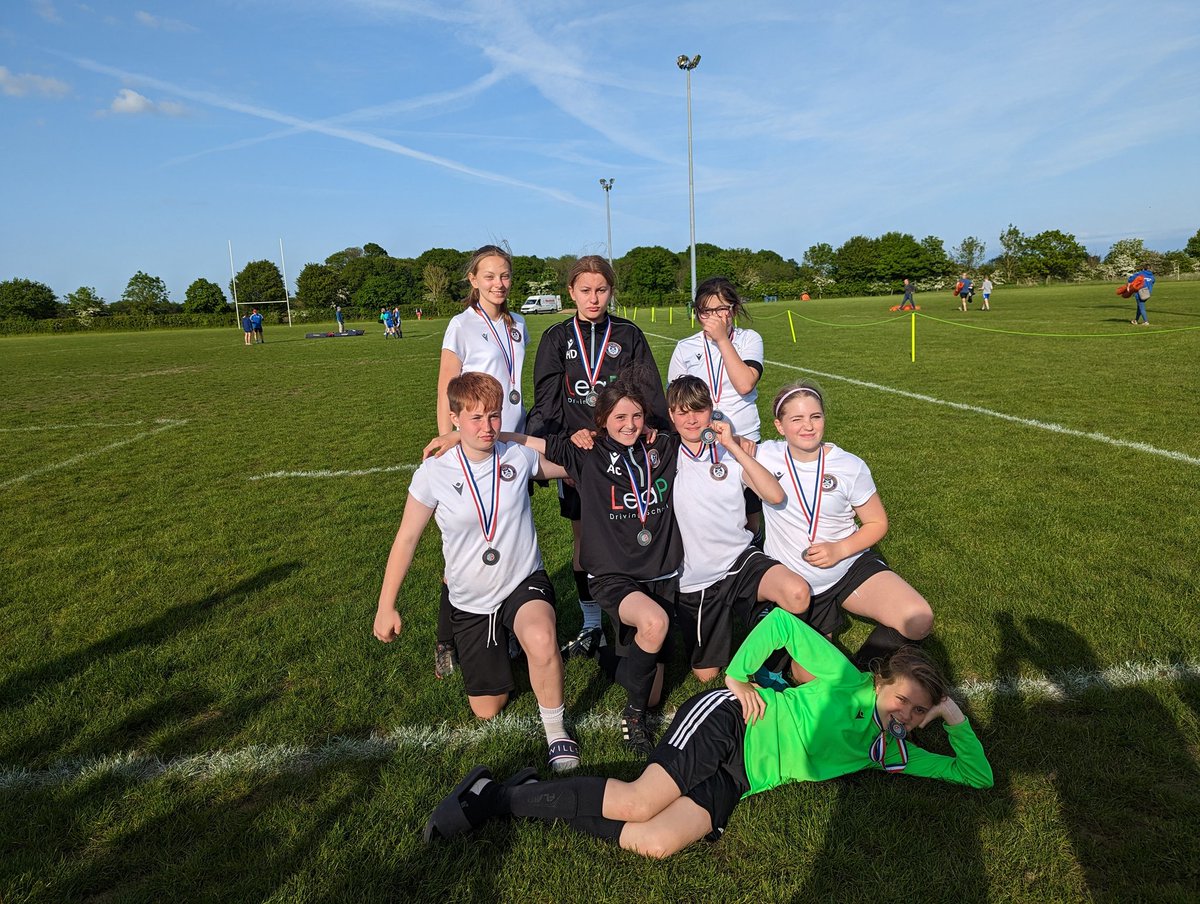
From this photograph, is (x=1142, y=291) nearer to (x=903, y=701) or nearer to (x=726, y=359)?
(x=726, y=359)

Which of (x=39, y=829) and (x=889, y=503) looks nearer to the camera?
(x=39, y=829)

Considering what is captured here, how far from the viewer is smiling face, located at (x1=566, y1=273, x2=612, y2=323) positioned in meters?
3.72

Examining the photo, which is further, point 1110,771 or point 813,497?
point 813,497

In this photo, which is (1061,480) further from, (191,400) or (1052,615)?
(191,400)

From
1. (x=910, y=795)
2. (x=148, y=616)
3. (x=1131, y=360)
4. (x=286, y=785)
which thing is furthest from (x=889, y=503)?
(x=1131, y=360)

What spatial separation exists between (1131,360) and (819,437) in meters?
13.3

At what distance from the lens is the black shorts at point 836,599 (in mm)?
3385

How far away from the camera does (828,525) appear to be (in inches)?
136

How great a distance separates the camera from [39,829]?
8.55 ft

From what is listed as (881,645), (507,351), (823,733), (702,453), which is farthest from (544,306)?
(823,733)

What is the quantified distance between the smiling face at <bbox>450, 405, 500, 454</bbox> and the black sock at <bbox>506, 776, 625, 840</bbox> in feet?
4.76

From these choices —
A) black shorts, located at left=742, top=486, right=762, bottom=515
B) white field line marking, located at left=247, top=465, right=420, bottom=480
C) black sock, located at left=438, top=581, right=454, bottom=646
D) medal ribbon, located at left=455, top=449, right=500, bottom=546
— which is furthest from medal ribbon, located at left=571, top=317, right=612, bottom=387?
white field line marking, located at left=247, top=465, right=420, bottom=480

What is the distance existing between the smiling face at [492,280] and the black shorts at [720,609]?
1.92 meters

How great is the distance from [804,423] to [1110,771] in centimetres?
182
